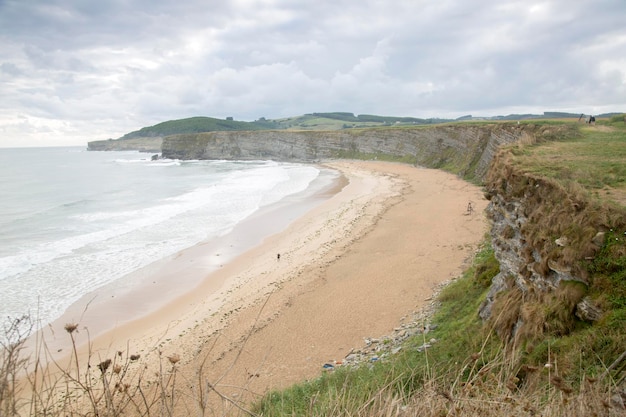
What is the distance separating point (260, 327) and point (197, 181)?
43.6m

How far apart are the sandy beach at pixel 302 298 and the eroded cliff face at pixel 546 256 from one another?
154 inches

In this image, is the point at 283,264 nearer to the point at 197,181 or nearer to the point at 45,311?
the point at 45,311

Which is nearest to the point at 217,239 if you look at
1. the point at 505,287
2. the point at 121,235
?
the point at 121,235

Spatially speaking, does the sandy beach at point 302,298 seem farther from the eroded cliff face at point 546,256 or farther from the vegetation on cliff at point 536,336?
the eroded cliff face at point 546,256

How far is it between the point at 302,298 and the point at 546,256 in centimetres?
852

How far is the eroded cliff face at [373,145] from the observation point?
41938 mm

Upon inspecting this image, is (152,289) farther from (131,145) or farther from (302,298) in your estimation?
(131,145)

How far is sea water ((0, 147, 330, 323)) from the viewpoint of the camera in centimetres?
1647

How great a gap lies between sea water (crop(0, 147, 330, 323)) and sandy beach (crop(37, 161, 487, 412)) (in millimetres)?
2872

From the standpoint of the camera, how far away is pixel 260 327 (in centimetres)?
1212

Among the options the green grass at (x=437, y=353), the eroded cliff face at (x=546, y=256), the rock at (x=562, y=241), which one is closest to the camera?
the green grass at (x=437, y=353)

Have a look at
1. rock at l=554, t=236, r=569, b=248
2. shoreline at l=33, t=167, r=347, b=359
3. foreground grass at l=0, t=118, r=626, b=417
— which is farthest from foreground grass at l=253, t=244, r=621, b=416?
shoreline at l=33, t=167, r=347, b=359

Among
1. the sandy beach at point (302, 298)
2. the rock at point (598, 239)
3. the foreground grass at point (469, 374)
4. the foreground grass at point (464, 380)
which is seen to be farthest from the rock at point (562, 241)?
the sandy beach at point (302, 298)

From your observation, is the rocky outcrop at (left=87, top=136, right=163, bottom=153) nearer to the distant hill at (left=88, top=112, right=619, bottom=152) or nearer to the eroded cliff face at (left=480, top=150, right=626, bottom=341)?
the distant hill at (left=88, top=112, right=619, bottom=152)
